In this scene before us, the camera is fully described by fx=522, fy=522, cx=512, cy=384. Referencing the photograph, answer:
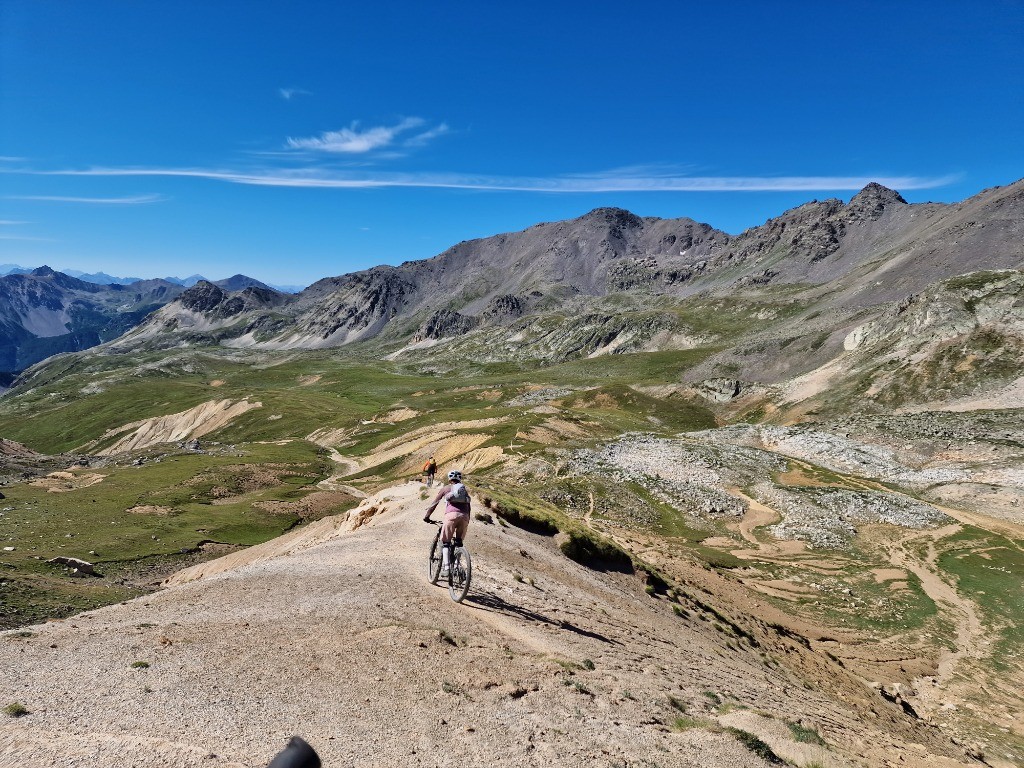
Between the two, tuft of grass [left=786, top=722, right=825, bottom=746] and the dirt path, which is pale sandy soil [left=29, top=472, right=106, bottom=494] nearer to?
tuft of grass [left=786, top=722, right=825, bottom=746]

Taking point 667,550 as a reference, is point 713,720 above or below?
above

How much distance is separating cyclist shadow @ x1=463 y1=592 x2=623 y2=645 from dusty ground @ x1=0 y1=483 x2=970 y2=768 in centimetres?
12

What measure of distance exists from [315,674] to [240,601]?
677 centimetres

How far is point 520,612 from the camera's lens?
20531 mm

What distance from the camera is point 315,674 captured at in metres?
13.4

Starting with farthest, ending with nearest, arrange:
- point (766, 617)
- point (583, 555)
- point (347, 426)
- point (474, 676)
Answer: point (347, 426), point (766, 617), point (583, 555), point (474, 676)

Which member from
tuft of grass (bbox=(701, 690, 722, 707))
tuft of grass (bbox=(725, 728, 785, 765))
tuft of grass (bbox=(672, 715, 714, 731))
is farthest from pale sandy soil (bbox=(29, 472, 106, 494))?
tuft of grass (bbox=(725, 728, 785, 765))

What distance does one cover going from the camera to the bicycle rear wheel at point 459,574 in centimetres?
1930

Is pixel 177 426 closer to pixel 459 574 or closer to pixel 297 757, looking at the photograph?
pixel 459 574

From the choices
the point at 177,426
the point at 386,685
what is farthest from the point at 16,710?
the point at 177,426

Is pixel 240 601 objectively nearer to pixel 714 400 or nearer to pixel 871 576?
pixel 871 576

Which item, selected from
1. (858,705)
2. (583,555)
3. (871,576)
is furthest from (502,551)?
(871,576)

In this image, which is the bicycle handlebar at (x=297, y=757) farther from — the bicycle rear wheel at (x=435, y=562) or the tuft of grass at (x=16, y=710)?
the bicycle rear wheel at (x=435, y=562)

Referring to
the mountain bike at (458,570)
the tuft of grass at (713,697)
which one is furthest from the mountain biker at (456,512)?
the tuft of grass at (713,697)
